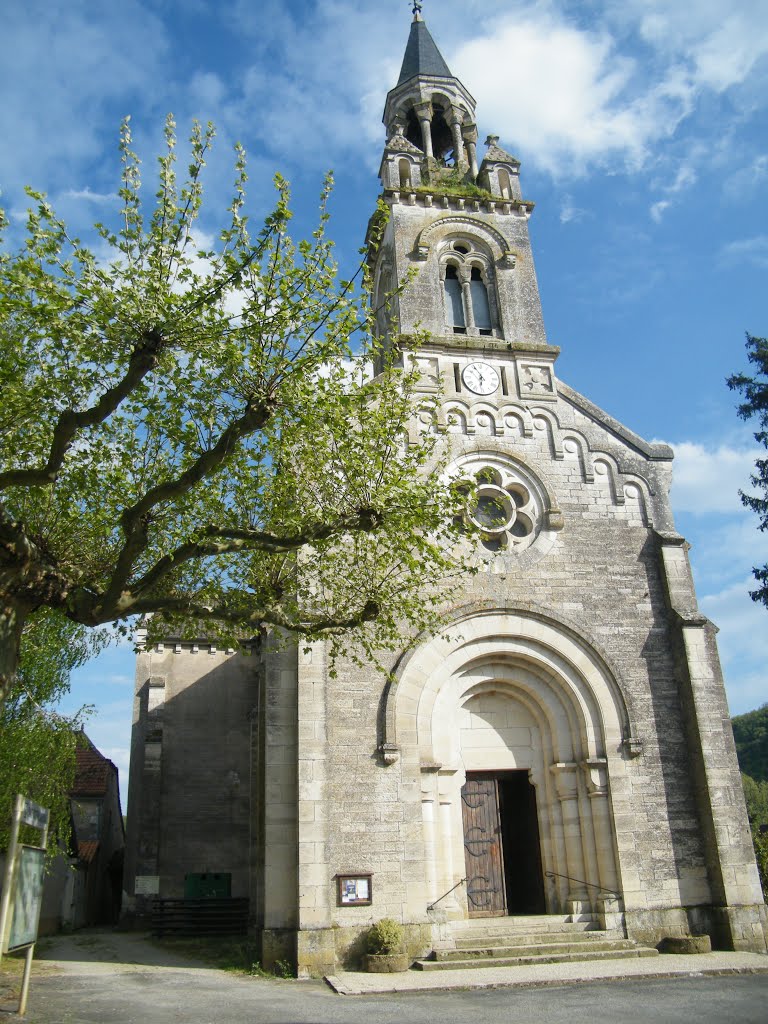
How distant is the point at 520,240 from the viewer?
20172 millimetres

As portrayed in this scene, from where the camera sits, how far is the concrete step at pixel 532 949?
12.9m

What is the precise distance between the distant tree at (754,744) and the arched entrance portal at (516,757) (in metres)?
49.4

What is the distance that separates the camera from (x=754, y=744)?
60.6 m

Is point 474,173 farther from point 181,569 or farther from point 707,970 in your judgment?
point 707,970

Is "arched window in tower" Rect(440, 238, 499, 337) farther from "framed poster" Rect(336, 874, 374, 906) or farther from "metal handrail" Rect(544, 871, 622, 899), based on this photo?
"framed poster" Rect(336, 874, 374, 906)

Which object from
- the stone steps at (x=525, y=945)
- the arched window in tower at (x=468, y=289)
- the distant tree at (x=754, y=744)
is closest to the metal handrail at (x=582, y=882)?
the stone steps at (x=525, y=945)

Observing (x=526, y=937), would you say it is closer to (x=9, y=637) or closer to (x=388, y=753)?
(x=388, y=753)

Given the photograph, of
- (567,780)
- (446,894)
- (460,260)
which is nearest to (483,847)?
(446,894)

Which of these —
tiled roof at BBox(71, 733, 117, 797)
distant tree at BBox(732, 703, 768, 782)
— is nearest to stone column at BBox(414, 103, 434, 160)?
tiled roof at BBox(71, 733, 117, 797)

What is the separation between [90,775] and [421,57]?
27.6 meters

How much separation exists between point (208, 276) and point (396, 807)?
9128 millimetres

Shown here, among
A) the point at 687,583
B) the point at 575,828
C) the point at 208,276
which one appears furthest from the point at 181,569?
the point at 687,583

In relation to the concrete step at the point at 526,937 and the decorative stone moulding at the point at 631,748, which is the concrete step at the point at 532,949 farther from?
the decorative stone moulding at the point at 631,748

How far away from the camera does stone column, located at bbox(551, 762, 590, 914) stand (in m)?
14.5
